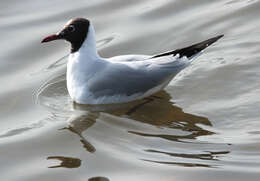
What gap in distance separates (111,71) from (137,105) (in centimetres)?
56

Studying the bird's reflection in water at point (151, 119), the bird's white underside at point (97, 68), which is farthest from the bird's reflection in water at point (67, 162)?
the bird's white underside at point (97, 68)

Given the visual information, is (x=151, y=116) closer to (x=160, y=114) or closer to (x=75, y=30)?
(x=160, y=114)

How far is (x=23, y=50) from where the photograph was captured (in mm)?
8914

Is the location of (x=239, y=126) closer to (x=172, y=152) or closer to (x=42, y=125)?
(x=172, y=152)

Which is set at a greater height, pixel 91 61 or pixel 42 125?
pixel 91 61

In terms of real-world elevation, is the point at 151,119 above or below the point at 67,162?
above

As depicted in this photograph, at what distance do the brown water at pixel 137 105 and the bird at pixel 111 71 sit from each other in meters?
0.17

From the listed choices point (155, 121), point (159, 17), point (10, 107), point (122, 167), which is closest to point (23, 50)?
point (10, 107)

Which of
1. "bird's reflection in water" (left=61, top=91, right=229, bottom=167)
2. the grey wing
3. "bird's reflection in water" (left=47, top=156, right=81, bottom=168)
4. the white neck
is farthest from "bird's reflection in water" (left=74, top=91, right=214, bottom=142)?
"bird's reflection in water" (left=47, top=156, right=81, bottom=168)

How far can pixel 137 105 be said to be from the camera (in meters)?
7.43

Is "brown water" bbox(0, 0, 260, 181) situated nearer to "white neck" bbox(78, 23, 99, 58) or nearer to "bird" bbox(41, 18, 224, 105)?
"bird" bbox(41, 18, 224, 105)

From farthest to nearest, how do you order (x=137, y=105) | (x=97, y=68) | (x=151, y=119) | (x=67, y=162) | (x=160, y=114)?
(x=137, y=105), (x=97, y=68), (x=160, y=114), (x=151, y=119), (x=67, y=162)

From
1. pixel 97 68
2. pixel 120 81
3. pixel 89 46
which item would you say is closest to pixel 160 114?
pixel 120 81

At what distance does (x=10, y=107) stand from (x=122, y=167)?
2.28m
